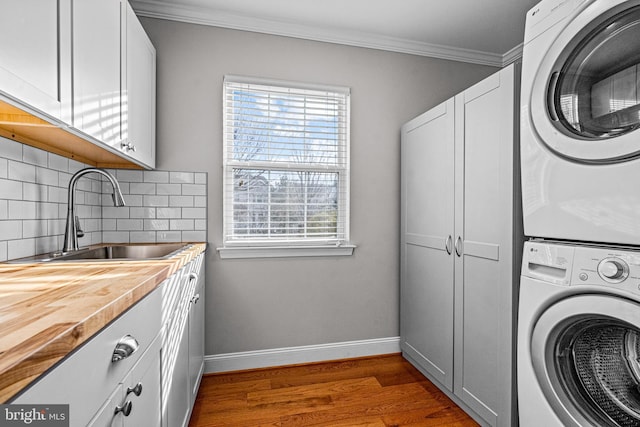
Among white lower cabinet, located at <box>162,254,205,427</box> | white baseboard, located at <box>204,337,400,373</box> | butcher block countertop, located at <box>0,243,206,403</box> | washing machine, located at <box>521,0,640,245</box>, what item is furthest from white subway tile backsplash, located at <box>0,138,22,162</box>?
washing machine, located at <box>521,0,640,245</box>

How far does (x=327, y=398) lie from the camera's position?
2.11m

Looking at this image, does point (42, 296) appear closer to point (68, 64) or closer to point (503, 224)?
point (68, 64)

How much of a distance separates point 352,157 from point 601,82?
5.45 ft

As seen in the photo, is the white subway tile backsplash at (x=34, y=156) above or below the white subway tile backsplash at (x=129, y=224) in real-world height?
above

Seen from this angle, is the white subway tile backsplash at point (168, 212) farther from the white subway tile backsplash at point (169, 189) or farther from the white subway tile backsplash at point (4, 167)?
the white subway tile backsplash at point (4, 167)

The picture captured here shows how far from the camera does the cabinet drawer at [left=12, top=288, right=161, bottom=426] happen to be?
0.52 metres

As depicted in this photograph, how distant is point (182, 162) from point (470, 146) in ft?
6.03

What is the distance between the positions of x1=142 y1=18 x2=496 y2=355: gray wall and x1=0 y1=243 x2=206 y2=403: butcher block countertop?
1.22 metres

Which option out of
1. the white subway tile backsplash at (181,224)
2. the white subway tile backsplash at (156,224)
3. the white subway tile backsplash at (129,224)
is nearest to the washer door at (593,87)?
the white subway tile backsplash at (181,224)

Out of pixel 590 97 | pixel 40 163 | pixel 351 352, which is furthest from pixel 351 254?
pixel 40 163

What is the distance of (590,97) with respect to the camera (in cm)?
124

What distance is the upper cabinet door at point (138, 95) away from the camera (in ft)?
5.70

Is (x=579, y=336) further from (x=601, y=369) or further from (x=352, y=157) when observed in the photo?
(x=352, y=157)

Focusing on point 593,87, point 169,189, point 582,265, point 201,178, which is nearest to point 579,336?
point 582,265
